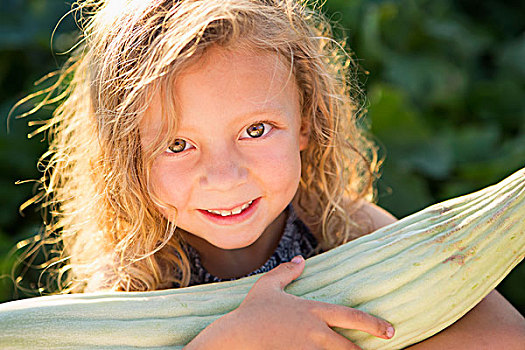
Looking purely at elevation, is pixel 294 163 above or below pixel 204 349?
above

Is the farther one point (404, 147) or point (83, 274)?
point (404, 147)

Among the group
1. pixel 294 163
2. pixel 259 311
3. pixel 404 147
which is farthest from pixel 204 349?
pixel 404 147

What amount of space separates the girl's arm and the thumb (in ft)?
0.73

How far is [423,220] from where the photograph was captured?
106 cm

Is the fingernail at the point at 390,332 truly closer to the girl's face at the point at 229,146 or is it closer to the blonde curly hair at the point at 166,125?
the girl's face at the point at 229,146

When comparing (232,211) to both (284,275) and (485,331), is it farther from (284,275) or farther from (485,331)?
(485,331)

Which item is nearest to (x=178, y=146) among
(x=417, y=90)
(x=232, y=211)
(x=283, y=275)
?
(x=232, y=211)

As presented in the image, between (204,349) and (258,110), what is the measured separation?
39cm

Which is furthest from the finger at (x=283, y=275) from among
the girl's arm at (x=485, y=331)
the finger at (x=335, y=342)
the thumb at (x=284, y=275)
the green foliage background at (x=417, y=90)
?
the green foliage background at (x=417, y=90)

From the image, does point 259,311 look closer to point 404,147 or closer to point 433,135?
point 404,147

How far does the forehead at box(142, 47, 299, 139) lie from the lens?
3.30 feet

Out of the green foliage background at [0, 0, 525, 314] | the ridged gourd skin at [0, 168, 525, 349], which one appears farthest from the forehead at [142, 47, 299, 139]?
the green foliage background at [0, 0, 525, 314]

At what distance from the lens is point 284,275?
1.03 m

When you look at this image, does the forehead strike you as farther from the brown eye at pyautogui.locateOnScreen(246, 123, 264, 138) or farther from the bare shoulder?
the bare shoulder
